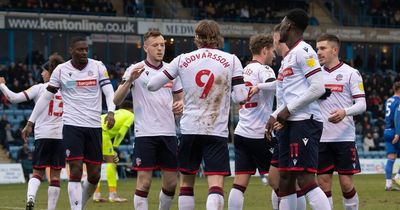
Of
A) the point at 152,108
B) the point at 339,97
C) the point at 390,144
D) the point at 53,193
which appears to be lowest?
the point at 53,193

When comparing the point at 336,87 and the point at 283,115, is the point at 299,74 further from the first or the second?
the point at 336,87

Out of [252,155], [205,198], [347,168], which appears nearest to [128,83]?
[252,155]

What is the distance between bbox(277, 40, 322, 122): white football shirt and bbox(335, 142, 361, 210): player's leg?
2.33 meters

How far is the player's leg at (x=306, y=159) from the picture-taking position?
430 inches

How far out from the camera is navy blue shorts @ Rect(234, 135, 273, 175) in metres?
13.3

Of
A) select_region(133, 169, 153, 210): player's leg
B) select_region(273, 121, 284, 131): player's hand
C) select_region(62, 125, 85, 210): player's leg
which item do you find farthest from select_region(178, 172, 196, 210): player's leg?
select_region(62, 125, 85, 210): player's leg

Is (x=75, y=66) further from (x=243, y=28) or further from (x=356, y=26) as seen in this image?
(x=356, y=26)

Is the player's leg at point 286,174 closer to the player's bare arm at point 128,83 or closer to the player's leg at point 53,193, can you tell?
the player's bare arm at point 128,83

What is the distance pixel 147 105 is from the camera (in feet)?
42.2

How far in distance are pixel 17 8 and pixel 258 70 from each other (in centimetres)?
3174

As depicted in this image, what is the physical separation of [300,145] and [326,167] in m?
2.56

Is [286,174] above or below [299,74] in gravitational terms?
below

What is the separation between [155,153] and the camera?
1278cm

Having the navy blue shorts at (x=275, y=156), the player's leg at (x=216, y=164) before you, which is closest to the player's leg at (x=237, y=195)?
the navy blue shorts at (x=275, y=156)
